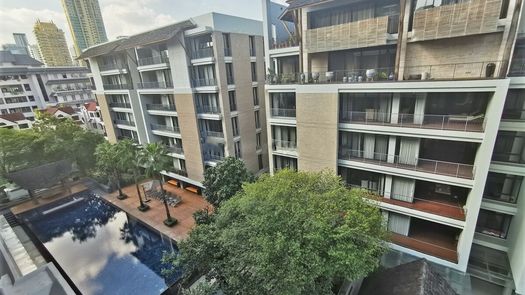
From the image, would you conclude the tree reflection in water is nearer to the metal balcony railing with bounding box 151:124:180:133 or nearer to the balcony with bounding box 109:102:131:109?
the metal balcony railing with bounding box 151:124:180:133

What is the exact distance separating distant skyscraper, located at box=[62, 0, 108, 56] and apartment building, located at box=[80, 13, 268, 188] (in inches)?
352

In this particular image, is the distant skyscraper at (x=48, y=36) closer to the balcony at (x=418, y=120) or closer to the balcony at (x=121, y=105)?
the balcony at (x=418, y=120)

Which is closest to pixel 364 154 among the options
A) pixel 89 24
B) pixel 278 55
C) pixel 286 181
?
pixel 286 181

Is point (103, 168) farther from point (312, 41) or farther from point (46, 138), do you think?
point (312, 41)

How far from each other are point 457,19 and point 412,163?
22.0 ft

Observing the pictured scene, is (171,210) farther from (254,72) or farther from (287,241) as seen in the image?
(287,241)

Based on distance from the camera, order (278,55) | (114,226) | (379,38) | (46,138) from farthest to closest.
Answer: (46,138), (114,226), (278,55), (379,38)

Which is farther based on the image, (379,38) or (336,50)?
(336,50)

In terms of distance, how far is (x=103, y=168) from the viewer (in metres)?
23.0

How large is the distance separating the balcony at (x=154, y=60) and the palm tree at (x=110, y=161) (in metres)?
7.81

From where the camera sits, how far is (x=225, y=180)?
51.6ft

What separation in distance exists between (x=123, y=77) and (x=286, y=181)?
22.3 m

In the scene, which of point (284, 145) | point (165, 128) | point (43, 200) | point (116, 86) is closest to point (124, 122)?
point (116, 86)

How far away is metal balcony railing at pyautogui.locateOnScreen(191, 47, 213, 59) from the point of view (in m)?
17.8
